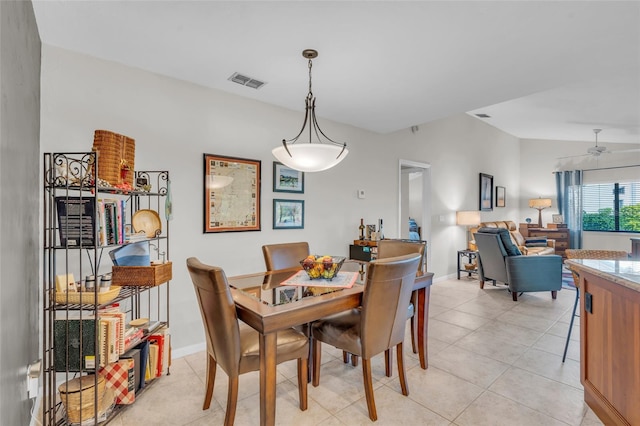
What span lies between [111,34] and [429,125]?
184 inches

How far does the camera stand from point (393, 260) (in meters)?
1.83

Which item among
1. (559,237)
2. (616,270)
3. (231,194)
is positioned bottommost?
(559,237)

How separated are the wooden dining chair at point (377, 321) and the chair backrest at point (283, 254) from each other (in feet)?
2.63

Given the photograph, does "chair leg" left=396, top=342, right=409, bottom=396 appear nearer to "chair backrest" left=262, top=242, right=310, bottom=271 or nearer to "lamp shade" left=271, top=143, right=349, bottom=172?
"chair backrest" left=262, top=242, right=310, bottom=271

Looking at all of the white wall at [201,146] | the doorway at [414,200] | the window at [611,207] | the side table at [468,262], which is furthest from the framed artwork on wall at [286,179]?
the window at [611,207]

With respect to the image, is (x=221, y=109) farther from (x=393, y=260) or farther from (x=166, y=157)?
(x=393, y=260)

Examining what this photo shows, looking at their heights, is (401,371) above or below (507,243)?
below

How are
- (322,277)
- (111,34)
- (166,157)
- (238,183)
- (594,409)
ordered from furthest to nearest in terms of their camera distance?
(238,183) < (166,157) < (322,277) < (111,34) < (594,409)

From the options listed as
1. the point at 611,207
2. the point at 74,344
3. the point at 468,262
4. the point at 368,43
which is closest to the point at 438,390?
the point at 74,344

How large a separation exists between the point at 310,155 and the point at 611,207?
8.04 meters

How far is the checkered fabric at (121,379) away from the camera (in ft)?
6.36

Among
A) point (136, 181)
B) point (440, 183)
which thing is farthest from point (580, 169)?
point (136, 181)

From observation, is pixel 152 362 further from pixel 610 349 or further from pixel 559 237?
pixel 559 237

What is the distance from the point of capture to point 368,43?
7.07 feet
